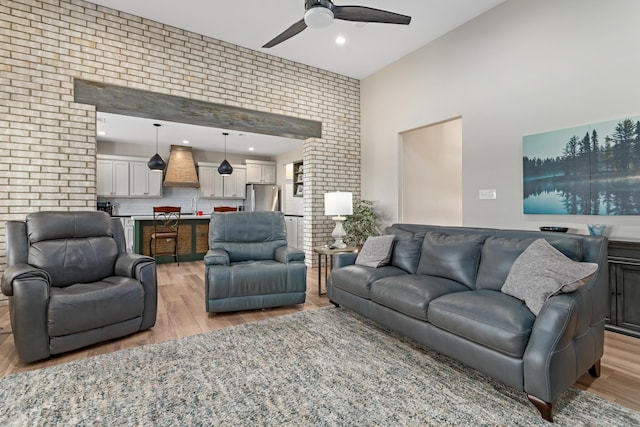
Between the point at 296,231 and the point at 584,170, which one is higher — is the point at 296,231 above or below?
below

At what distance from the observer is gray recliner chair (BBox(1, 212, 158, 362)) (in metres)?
2.18

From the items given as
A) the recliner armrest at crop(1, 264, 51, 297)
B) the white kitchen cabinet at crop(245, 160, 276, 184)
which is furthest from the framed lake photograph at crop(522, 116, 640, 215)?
the white kitchen cabinet at crop(245, 160, 276, 184)

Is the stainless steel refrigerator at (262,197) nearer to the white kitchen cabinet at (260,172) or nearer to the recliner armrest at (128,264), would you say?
the white kitchen cabinet at (260,172)

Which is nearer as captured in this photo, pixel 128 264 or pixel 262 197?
pixel 128 264

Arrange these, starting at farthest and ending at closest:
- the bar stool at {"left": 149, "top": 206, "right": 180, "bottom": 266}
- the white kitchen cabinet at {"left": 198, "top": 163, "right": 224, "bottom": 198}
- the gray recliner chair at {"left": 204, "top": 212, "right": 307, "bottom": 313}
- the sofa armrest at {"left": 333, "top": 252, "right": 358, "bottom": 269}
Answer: the white kitchen cabinet at {"left": 198, "top": 163, "right": 224, "bottom": 198} < the bar stool at {"left": 149, "top": 206, "right": 180, "bottom": 266} < the sofa armrest at {"left": 333, "top": 252, "right": 358, "bottom": 269} < the gray recliner chair at {"left": 204, "top": 212, "right": 307, "bottom": 313}

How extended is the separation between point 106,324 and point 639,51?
484 cm

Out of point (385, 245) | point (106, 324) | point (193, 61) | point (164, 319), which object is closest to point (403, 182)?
point (385, 245)

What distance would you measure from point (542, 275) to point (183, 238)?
228 inches

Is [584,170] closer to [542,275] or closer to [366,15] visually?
[542,275]

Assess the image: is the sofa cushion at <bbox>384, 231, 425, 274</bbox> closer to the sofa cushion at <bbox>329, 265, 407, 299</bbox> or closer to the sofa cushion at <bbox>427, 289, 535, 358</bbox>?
the sofa cushion at <bbox>329, 265, 407, 299</bbox>

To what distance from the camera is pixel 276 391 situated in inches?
73.2

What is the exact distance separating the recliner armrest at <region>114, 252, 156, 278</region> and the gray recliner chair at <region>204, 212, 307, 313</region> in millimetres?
584

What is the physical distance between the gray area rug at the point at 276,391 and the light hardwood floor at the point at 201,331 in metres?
0.16

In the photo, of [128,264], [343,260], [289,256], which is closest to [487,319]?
[343,260]
